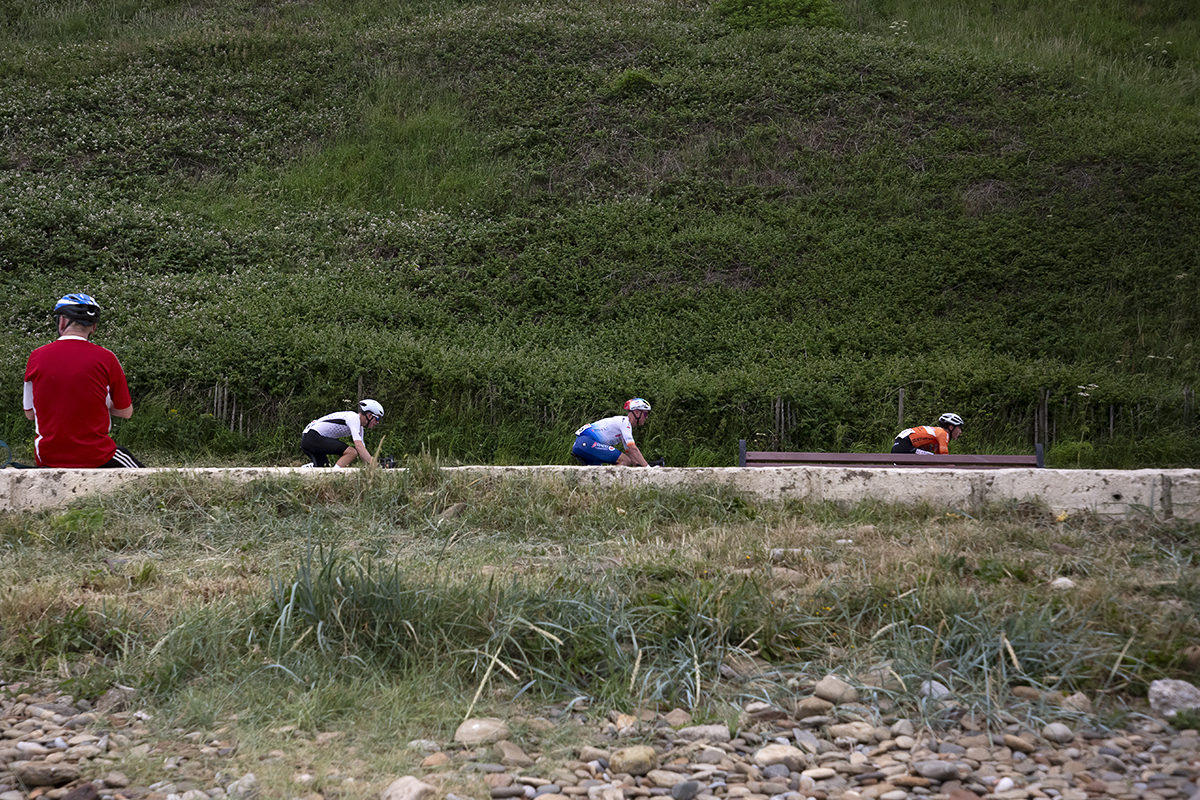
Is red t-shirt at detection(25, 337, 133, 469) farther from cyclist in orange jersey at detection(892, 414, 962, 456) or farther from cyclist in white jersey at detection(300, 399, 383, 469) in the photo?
cyclist in orange jersey at detection(892, 414, 962, 456)

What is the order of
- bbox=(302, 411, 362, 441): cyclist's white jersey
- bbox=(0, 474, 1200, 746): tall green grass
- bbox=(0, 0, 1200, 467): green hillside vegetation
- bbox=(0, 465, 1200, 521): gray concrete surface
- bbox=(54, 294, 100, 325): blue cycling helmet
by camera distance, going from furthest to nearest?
bbox=(0, 0, 1200, 467): green hillside vegetation
bbox=(302, 411, 362, 441): cyclist's white jersey
bbox=(54, 294, 100, 325): blue cycling helmet
bbox=(0, 465, 1200, 521): gray concrete surface
bbox=(0, 474, 1200, 746): tall green grass

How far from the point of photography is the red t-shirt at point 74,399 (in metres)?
5.30

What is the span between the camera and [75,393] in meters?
5.39

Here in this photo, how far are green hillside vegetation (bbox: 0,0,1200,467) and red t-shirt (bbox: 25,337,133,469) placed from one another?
2.98 m

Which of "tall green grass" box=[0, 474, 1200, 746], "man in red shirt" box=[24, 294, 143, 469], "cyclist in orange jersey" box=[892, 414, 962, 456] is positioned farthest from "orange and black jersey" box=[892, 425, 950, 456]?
"man in red shirt" box=[24, 294, 143, 469]

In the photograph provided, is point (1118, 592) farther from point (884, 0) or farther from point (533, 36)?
point (884, 0)

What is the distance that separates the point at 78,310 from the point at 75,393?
1.74 ft

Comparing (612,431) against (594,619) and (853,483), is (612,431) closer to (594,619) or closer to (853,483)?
(853,483)

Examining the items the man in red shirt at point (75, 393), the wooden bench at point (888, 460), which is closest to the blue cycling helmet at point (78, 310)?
the man in red shirt at point (75, 393)

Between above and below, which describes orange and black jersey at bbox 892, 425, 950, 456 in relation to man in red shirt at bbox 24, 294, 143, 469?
below

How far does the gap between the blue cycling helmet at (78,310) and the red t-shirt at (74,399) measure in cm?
14

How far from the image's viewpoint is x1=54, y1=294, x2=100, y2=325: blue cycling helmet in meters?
5.24

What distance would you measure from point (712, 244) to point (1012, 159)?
5.85 meters

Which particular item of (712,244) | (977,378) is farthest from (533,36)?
Answer: (977,378)
